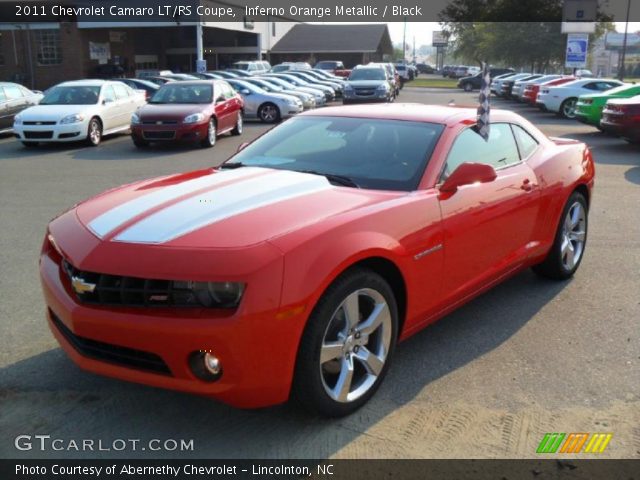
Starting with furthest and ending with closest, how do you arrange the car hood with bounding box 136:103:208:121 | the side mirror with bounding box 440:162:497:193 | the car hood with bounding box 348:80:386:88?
1. the car hood with bounding box 348:80:386:88
2. the car hood with bounding box 136:103:208:121
3. the side mirror with bounding box 440:162:497:193

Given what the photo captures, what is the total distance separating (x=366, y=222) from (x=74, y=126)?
12.7m

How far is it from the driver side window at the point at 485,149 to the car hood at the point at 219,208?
27.9 inches

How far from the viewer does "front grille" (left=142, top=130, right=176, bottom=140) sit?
14.4 meters

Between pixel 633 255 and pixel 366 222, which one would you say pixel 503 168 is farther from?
pixel 633 255

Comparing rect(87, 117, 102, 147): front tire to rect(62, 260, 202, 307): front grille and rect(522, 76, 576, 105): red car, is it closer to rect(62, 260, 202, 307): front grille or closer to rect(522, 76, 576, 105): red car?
rect(62, 260, 202, 307): front grille

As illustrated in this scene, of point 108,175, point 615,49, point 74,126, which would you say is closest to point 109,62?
point 74,126

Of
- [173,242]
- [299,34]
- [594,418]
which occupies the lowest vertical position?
[594,418]

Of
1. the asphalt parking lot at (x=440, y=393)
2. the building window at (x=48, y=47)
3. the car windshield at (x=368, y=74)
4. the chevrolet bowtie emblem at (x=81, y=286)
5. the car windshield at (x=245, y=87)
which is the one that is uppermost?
the building window at (x=48, y=47)

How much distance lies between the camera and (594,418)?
11.0ft

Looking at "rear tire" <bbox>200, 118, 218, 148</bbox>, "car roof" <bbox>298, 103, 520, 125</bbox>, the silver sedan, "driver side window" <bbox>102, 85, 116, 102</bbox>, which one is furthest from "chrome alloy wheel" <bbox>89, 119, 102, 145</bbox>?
"car roof" <bbox>298, 103, 520, 125</bbox>

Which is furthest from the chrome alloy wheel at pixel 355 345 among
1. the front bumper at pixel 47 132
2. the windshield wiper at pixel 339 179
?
the front bumper at pixel 47 132

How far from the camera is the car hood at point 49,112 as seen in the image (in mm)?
14297

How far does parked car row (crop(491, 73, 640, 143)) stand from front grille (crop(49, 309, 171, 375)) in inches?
555

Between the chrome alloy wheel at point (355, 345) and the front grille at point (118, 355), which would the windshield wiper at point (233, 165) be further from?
the front grille at point (118, 355)
